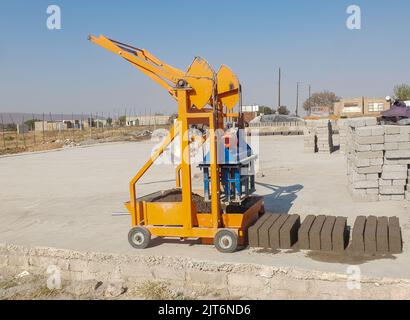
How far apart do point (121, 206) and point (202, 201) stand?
322 centimetres

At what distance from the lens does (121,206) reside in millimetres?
9641

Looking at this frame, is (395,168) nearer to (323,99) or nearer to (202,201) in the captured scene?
(202,201)

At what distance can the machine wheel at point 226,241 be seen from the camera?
5.91 m

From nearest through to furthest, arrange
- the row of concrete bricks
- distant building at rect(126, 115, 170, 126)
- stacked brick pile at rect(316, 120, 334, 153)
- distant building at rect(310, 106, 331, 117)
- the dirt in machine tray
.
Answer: the row of concrete bricks → the dirt in machine tray → stacked brick pile at rect(316, 120, 334, 153) → distant building at rect(310, 106, 331, 117) → distant building at rect(126, 115, 170, 126)

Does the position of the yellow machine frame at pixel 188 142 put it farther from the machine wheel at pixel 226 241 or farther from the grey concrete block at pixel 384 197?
the grey concrete block at pixel 384 197

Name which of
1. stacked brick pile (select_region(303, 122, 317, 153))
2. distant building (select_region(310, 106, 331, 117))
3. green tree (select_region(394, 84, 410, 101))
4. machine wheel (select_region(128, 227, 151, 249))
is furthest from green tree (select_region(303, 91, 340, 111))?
machine wheel (select_region(128, 227, 151, 249))

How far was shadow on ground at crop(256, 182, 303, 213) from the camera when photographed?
8.93m

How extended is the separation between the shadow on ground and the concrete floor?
0.02 m

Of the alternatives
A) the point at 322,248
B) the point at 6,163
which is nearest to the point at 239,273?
the point at 322,248

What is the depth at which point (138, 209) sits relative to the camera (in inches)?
259

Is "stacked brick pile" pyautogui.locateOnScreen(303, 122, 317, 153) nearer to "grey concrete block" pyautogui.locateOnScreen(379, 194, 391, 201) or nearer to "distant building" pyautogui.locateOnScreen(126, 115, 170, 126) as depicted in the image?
"grey concrete block" pyautogui.locateOnScreen(379, 194, 391, 201)

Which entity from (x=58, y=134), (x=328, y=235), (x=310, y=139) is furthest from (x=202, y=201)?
(x=58, y=134)
